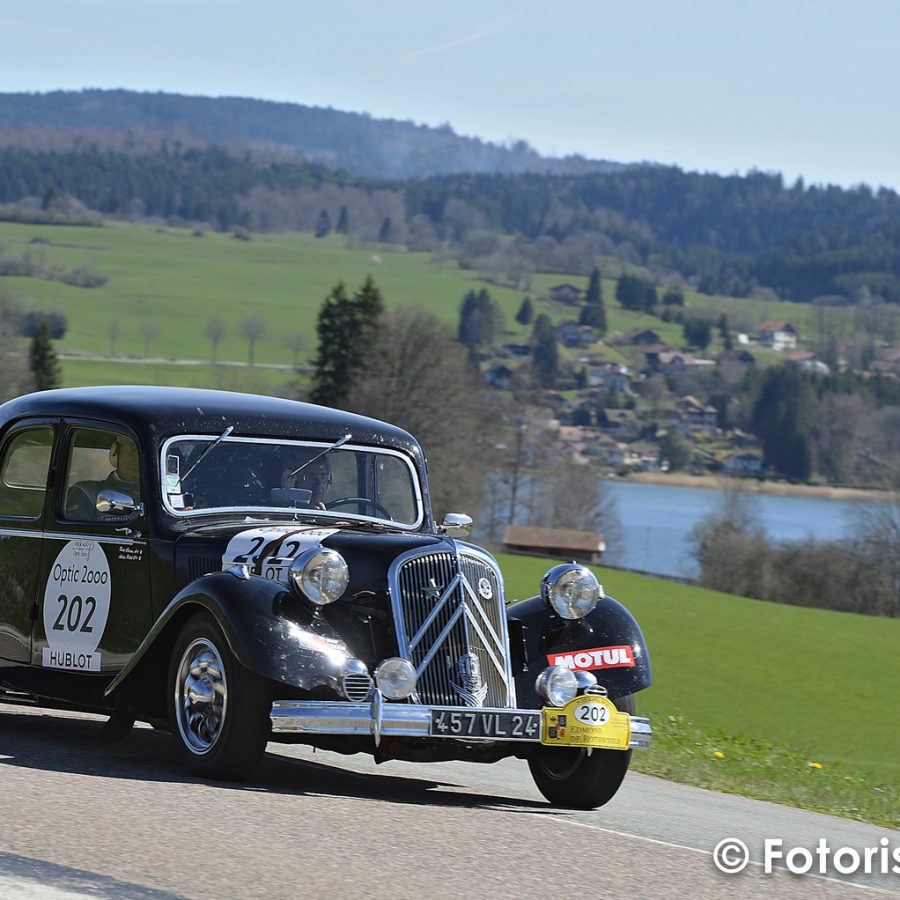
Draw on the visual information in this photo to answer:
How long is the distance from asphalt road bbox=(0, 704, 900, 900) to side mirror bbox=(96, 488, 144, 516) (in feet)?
4.57

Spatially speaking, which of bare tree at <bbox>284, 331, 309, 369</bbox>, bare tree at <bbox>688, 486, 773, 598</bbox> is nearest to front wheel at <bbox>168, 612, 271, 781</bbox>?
bare tree at <bbox>688, 486, 773, 598</bbox>

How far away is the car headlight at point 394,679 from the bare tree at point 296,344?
12685cm

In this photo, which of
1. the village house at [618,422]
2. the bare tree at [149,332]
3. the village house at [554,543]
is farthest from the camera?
the village house at [618,422]

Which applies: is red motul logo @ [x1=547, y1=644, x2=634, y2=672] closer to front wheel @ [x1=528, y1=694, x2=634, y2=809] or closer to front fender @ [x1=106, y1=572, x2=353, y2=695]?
front wheel @ [x1=528, y1=694, x2=634, y2=809]

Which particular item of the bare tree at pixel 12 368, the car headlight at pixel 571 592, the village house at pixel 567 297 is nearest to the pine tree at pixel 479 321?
the village house at pixel 567 297

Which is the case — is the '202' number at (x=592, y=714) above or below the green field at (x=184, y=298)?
above

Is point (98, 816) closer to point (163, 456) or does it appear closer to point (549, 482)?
point (163, 456)

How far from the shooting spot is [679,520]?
112375mm

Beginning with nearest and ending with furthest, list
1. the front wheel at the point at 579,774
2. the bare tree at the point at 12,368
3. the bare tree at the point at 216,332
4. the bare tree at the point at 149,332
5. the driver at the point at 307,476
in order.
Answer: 1. the front wheel at the point at 579,774
2. the driver at the point at 307,476
3. the bare tree at the point at 12,368
4. the bare tree at the point at 149,332
5. the bare tree at the point at 216,332

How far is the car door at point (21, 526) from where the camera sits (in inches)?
360

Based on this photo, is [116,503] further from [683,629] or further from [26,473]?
[683,629]

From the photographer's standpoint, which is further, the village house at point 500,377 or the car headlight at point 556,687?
the village house at point 500,377

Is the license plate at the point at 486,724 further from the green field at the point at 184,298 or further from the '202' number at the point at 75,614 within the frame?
the green field at the point at 184,298

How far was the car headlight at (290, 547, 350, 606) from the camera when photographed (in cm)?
741
